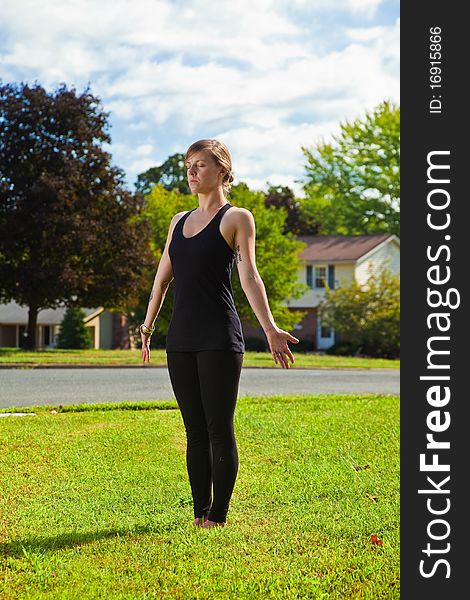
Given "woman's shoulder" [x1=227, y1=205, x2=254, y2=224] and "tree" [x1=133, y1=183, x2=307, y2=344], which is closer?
"woman's shoulder" [x1=227, y1=205, x2=254, y2=224]

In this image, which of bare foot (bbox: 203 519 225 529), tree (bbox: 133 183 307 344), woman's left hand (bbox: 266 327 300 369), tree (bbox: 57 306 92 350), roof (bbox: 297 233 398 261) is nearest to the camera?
woman's left hand (bbox: 266 327 300 369)

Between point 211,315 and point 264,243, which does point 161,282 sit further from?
point 264,243

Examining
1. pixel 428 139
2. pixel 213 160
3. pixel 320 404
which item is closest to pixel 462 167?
pixel 428 139

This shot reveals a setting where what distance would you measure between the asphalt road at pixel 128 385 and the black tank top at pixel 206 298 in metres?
7.27

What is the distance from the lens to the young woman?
5.22 m

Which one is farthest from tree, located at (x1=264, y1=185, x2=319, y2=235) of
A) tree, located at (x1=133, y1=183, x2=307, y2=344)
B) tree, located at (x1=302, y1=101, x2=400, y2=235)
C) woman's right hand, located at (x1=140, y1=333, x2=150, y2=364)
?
woman's right hand, located at (x1=140, y1=333, x2=150, y2=364)

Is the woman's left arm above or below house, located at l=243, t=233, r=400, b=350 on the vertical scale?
below

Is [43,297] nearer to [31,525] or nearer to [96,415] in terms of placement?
[96,415]

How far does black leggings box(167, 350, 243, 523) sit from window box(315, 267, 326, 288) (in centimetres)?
4560

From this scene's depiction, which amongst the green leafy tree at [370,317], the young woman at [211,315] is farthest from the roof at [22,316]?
the young woman at [211,315]

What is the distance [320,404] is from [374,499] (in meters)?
5.36

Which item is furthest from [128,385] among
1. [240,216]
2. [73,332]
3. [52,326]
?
[52,326]

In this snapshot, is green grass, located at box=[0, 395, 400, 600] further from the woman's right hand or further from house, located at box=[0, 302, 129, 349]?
house, located at box=[0, 302, 129, 349]

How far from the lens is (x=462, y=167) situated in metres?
3.90
